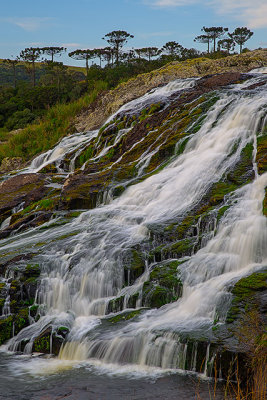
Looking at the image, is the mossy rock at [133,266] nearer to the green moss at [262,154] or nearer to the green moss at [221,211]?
the green moss at [221,211]

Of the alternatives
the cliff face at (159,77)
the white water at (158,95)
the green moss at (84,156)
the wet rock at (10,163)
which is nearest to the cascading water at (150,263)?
the green moss at (84,156)

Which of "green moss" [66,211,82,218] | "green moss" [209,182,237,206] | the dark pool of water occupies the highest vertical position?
"green moss" [209,182,237,206]

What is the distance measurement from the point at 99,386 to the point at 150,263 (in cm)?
317

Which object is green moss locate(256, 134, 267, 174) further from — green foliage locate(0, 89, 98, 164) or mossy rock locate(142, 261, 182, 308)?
green foliage locate(0, 89, 98, 164)

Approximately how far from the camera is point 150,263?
859cm

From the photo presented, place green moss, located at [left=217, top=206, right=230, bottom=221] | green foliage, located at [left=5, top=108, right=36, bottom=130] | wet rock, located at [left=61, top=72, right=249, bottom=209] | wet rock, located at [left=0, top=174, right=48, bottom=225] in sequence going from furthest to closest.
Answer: green foliage, located at [left=5, top=108, right=36, bottom=130]
wet rock, located at [left=0, top=174, right=48, bottom=225]
wet rock, located at [left=61, top=72, right=249, bottom=209]
green moss, located at [left=217, top=206, right=230, bottom=221]

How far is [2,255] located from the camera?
10133mm

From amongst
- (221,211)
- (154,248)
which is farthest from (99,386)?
(221,211)

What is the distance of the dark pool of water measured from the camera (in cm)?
546

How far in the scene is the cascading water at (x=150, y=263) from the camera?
21.9 feet

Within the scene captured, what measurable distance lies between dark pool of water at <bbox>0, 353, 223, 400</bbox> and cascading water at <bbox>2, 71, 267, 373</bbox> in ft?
1.19

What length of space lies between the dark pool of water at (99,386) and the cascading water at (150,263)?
36 centimetres

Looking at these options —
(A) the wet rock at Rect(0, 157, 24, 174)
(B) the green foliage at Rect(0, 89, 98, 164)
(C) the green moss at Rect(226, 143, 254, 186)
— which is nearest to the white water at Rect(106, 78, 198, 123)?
(B) the green foliage at Rect(0, 89, 98, 164)

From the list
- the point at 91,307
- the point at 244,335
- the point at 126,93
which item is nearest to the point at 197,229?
the point at 91,307
